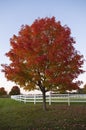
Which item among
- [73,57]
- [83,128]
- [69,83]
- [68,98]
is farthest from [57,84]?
[83,128]

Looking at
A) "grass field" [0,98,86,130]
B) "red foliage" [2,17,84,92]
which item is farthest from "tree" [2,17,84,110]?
"grass field" [0,98,86,130]

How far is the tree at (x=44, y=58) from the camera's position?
93.1 feet

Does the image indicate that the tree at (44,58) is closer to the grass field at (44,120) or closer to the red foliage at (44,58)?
the red foliage at (44,58)

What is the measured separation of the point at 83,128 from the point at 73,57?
10.5 m

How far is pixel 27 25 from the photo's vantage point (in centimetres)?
3044

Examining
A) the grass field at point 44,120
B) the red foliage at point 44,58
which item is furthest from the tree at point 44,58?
the grass field at point 44,120

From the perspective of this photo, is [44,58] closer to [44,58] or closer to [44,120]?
[44,58]

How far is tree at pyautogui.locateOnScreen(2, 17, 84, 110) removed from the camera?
93.1ft

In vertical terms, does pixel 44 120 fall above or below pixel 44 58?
below

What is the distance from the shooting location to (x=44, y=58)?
28.1 metres

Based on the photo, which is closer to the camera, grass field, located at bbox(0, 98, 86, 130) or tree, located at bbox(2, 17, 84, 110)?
grass field, located at bbox(0, 98, 86, 130)

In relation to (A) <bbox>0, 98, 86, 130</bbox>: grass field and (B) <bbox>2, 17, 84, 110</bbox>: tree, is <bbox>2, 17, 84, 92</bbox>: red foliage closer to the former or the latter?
(B) <bbox>2, 17, 84, 110</bbox>: tree

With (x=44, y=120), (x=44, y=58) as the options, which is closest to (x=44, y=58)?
(x=44, y=58)

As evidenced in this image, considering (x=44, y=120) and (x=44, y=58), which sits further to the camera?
(x=44, y=58)
